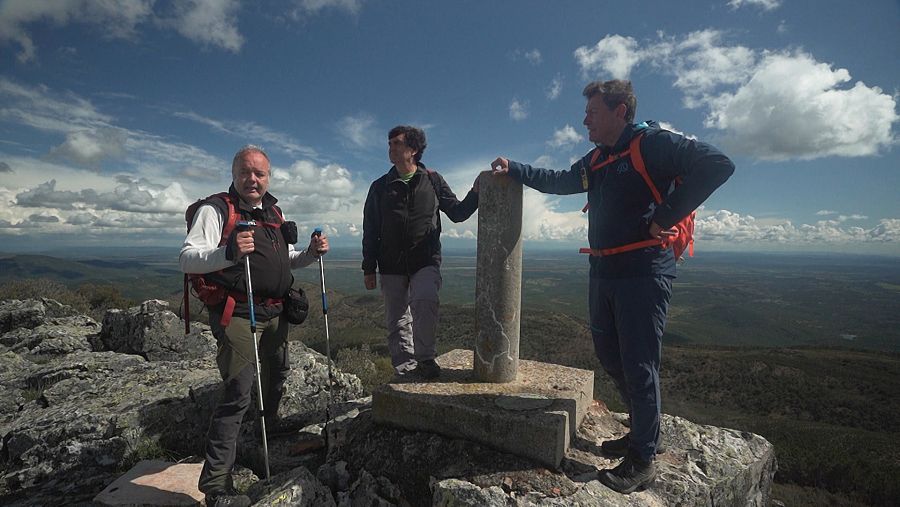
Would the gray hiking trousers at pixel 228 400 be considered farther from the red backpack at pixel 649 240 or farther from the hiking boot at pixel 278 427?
the red backpack at pixel 649 240

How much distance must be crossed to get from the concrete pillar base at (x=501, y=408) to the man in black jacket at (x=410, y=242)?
18.8 inches

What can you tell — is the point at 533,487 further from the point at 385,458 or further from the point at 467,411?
the point at 385,458

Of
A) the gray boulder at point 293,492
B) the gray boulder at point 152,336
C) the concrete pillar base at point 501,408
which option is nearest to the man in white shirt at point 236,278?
the gray boulder at point 293,492

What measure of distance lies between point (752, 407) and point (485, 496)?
43.2 m

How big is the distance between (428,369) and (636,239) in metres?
2.81

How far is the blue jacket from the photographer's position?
312 cm

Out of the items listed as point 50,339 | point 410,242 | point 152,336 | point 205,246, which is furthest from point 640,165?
point 50,339

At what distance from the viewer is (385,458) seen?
425 cm

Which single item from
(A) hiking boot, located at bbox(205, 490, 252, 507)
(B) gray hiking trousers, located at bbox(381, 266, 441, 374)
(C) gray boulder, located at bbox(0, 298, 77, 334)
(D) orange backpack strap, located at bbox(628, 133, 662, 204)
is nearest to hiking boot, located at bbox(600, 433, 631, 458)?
(B) gray hiking trousers, located at bbox(381, 266, 441, 374)

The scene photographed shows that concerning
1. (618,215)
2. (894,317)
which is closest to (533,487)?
(618,215)

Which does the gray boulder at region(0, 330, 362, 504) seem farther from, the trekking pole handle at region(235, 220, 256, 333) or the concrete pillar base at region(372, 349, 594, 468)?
the trekking pole handle at region(235, 220, 256, 333)

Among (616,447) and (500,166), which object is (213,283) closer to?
(500,166)

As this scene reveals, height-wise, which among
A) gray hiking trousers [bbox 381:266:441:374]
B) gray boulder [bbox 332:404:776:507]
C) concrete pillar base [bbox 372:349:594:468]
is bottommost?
gray boulder [bbox 332:404:776:507]

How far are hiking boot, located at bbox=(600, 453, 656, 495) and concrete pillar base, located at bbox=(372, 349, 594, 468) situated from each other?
46 centimetres
